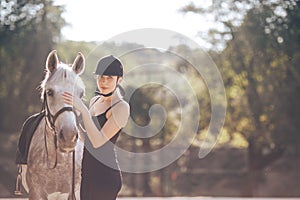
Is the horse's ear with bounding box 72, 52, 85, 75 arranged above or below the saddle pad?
above

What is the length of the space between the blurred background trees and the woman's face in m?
19.4

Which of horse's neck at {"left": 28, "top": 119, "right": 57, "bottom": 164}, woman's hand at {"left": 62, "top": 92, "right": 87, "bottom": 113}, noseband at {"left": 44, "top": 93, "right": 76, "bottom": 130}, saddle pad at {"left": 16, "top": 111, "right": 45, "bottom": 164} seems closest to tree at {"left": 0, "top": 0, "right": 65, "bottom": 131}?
saddle pad at {"left": 16, "top": 111, "right": 45, "bottom": 164}

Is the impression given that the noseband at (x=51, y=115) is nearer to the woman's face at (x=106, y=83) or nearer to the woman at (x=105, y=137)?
the woman at (x=105, y=137)

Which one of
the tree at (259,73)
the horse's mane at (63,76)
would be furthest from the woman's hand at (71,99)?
the tree at (259,73)

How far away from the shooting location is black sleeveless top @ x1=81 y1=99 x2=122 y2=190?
421 cm

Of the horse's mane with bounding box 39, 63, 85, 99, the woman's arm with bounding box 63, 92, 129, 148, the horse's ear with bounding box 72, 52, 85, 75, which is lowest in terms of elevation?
the woman's arm with bounding box 63, 92, 129, 148

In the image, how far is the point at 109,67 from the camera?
4.25 m

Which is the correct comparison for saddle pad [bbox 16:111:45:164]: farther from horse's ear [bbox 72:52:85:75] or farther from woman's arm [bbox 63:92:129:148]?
woman's arm [bbox 63:92:129:148]

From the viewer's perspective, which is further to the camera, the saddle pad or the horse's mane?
the saddle pad

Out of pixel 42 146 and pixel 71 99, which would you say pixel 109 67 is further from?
pixel 42 146

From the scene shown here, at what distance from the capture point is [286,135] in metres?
26.1

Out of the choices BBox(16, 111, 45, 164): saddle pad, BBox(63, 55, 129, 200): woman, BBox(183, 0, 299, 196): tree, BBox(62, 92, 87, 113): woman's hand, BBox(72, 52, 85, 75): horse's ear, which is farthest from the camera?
BBox(183, 0, 299, 196): tree

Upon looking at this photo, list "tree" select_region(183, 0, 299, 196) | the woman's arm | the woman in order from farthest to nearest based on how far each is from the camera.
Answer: "tree" select_region(183, 0, 299, 196), the woman, the woman's arm

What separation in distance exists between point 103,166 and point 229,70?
2371cm
